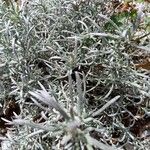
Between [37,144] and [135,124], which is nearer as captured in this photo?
[37,144]

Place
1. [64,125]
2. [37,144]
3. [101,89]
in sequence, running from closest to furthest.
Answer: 1. [64,125]
2. [37,144]
3. [101,89]

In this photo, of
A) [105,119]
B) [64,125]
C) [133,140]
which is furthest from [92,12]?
[64,125]

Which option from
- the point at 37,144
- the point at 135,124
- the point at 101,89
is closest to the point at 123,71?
the point at 101,89

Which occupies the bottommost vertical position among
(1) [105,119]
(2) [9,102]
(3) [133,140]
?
(3) [133,140]

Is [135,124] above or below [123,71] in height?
below

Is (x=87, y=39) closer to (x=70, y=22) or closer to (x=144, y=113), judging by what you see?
(x=70, y=22)

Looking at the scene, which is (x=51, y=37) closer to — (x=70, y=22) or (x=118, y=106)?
(x=70, y=22)

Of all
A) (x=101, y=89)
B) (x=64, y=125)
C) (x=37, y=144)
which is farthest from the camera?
(x=101, y=89)
